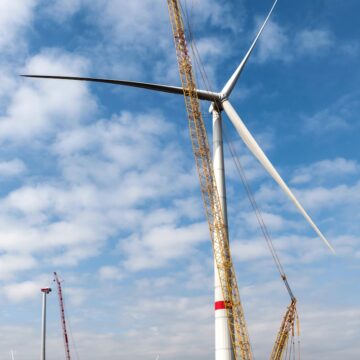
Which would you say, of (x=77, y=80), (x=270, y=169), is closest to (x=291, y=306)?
(x=270, y=169)

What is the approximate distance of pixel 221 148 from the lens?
74.4 metres

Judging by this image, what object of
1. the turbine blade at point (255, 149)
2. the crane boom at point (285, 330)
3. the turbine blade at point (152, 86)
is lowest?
the crane boom at point (285, 330)

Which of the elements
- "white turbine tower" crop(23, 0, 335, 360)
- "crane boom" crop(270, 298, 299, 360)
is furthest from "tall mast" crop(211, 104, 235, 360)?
"crane boom" crop(270, 298, 299, 360)

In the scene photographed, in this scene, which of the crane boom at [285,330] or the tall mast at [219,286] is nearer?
the tall mast at [219,286]

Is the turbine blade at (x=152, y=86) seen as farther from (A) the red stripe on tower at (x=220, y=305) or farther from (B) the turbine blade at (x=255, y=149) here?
(A) the red stripe on tower at (x=220, y=305)

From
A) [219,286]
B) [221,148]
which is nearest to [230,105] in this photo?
[221,148]

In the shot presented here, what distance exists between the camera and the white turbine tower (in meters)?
65.4

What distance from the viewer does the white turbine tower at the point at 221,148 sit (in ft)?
214

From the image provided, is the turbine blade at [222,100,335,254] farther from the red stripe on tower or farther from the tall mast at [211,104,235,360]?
the red stripe on tower

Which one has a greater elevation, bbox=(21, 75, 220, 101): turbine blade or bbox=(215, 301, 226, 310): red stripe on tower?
bbox=(21, 75, 220, 101): turbine blade

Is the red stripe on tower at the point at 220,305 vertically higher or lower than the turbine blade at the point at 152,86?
lower

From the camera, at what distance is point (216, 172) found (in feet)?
240

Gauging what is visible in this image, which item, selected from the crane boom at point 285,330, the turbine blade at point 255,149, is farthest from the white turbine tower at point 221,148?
the crane boom at point 285,330

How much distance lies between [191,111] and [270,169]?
17172mm
